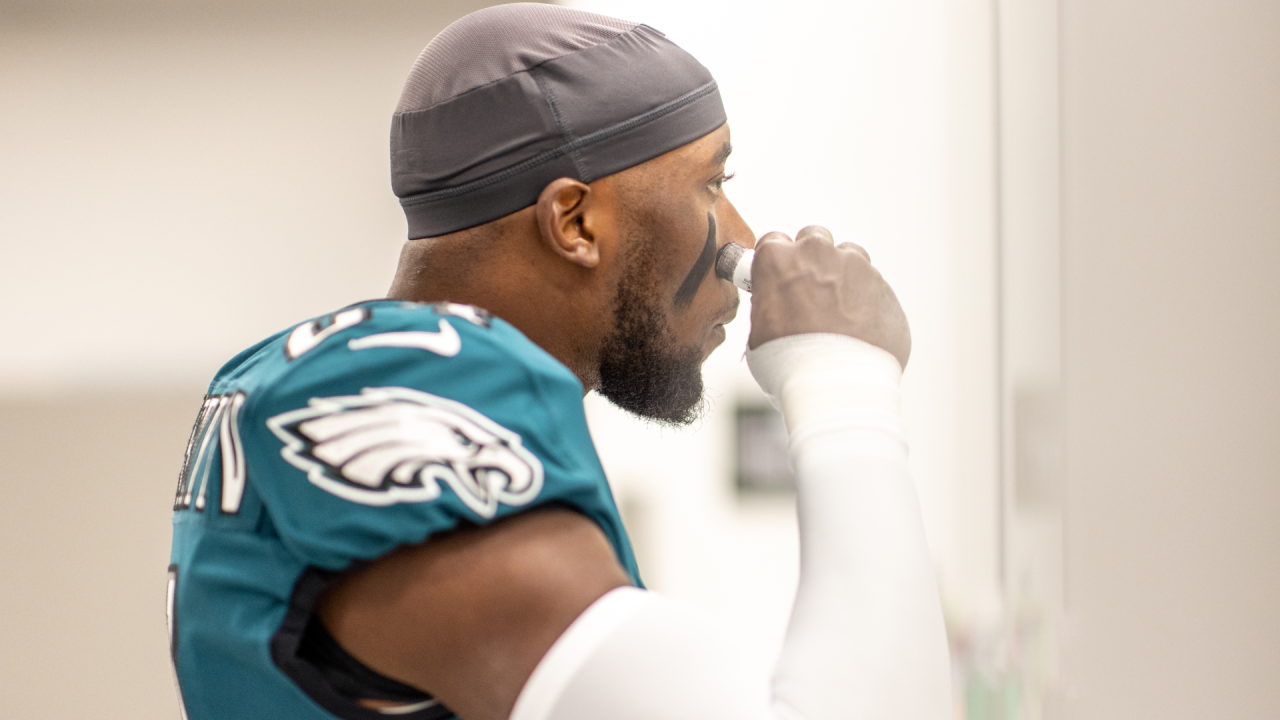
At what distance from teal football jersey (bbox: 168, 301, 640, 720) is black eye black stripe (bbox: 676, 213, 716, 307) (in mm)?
264

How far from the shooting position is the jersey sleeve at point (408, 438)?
1.53 feet

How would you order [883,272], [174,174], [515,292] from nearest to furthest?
[515,292]
[883,272]
[174,174]

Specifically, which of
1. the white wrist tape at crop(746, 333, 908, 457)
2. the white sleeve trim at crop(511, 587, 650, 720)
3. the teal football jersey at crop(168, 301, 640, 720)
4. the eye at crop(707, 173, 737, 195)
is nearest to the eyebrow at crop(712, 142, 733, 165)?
the eye at crop(707, 173, 737, 195)

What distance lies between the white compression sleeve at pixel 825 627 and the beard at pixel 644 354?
0.19m

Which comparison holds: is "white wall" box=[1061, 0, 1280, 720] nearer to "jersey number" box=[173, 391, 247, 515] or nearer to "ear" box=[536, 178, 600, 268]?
"ear" box=[536, 178, 600, 268]

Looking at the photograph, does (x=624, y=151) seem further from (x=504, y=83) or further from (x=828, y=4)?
(x=828, y=4)

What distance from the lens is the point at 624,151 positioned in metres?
0.75

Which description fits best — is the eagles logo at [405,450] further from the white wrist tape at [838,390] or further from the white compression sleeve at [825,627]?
the white wrist tape at [838,390]

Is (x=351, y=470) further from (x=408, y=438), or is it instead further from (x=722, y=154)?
(x=722, y=154)

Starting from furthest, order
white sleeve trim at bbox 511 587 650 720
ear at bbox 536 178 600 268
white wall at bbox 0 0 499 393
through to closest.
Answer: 1. white wall at bbox 0 0 499 393
2. ear at bbox 536 178 600 268
3. white sleeve trim at bbox 511 587 650 720

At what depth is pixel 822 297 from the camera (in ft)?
2.07

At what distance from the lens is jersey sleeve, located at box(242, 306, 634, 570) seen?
0.47 metres

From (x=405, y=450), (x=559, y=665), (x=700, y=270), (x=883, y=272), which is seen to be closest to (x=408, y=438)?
(x=405, y=450)

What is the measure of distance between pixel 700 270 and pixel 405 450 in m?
0.37
